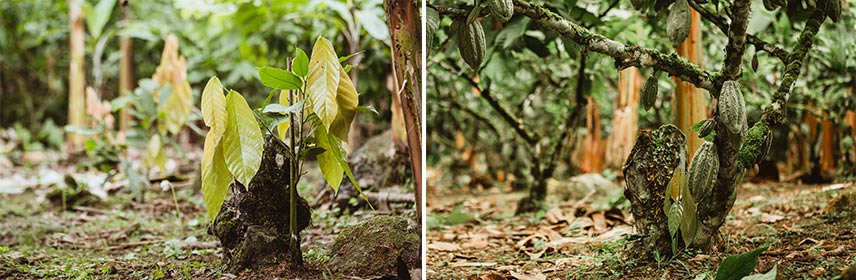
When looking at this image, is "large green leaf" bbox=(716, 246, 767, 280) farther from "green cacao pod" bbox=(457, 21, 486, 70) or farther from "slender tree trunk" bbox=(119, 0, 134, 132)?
"slender tree trunk" bbox=(119, 0, 134, 132)

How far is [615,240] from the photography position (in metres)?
1.47

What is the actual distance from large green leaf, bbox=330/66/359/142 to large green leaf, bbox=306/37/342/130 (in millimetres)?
16

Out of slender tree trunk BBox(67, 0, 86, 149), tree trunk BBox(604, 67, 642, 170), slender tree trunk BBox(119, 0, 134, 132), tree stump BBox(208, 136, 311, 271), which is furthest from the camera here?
slender tree trunk BBox(67, 0, 86, 149)

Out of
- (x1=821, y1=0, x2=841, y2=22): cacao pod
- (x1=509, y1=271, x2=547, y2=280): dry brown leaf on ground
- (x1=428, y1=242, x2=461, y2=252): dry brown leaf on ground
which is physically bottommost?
(x1=428, y1=242, x2=461, y2=252): dry brown leaf on ground

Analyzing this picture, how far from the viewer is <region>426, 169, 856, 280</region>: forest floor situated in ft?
4.36

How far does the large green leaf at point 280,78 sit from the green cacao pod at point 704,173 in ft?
2.37

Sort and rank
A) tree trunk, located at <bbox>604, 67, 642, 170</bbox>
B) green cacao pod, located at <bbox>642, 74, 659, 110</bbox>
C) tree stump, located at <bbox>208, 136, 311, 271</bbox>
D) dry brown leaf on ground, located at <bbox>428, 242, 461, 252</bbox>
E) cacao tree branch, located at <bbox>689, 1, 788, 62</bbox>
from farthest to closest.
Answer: tree trunk, located at <bbox>604, 67, 642, 170</bbox> → dry brown leaf on ground, located at <bbox>428, 242, 461, 252</bbox> → cacao tree branch, located at <bbox>689, 1, 788, 62</bbox> → green cacao pod, located at <bbox>642, 74, 659, 110</bbox> → tree stump, located at <bbox>208, 136, 311, 271</bbox>

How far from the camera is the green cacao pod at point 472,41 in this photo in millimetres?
1421

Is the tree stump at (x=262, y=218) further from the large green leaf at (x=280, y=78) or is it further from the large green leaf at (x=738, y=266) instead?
the large green leaf at (x=738, y=266)

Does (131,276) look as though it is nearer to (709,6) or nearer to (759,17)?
(709,6)

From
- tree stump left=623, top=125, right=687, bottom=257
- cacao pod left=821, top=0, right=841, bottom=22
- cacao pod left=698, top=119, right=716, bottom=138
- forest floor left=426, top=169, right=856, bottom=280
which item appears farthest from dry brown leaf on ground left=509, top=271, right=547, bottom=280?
cacao pod left=821, top=0, right=841, bottom=22

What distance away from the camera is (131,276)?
138 cm

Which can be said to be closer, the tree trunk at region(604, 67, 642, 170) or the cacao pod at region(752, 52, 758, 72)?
the cacao pod at region(752, 52, 758, 72)

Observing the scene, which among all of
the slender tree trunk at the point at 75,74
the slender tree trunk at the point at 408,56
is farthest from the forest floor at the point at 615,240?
the slender tree trunk at the point at 75,74
